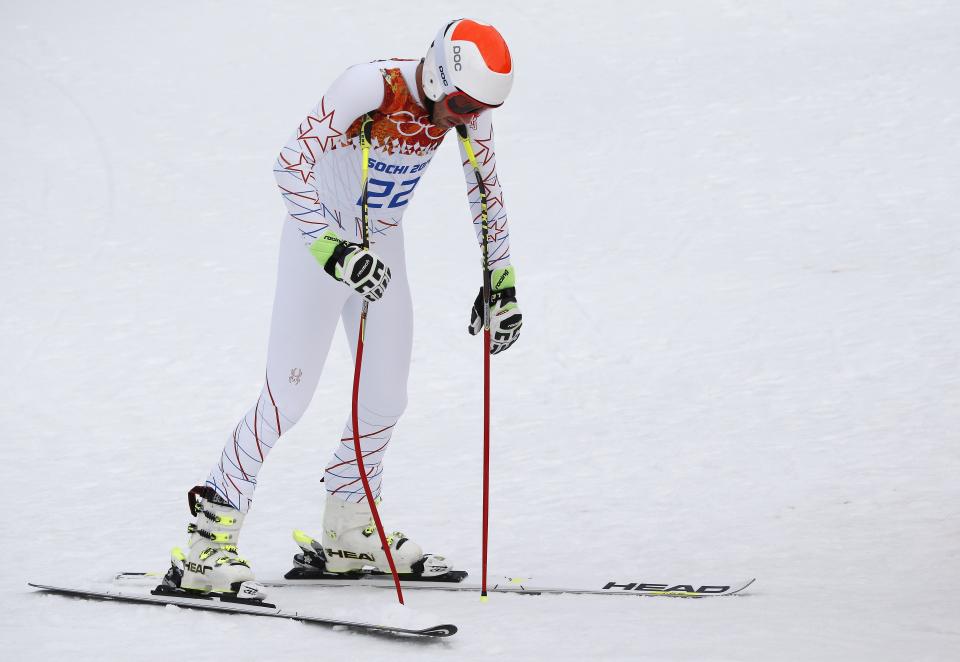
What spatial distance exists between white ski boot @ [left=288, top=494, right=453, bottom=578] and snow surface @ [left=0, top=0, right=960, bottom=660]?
21 centimetres

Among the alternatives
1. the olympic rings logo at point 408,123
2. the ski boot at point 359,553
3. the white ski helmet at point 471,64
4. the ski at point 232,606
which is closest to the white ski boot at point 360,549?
the ski boot at point 359,553

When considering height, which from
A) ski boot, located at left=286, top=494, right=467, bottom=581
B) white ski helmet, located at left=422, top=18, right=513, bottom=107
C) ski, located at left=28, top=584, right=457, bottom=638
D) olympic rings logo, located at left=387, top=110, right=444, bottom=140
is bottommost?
ski, located at left=28, top=584, right=457, bottom=638

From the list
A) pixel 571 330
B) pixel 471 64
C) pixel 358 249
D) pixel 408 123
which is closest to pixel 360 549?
pixel 358 249

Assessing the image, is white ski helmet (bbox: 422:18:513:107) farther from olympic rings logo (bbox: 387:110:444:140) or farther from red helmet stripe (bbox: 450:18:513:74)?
olympic rings logo (bbox: 387:110:444:140)

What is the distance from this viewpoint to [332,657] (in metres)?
4.02

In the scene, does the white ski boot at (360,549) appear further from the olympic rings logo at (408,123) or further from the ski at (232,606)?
the olympic rings logo at (408,123)

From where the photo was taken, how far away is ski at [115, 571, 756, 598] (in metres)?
4.82

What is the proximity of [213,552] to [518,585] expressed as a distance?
3.72ft

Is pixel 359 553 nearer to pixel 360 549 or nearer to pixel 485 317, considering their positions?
pixel 360 549

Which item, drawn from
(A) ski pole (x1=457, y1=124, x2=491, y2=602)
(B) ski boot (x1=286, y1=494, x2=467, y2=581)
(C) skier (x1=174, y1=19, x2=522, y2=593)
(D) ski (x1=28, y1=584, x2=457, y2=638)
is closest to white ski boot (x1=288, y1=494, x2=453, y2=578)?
(B) ski boot (x1=286, y1=494, x2=467, y2=581)

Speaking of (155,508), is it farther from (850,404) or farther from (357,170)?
(850,404)

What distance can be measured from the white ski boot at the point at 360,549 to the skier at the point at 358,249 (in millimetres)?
202

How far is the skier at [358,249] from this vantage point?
4.32 meters

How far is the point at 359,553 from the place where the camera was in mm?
5156
